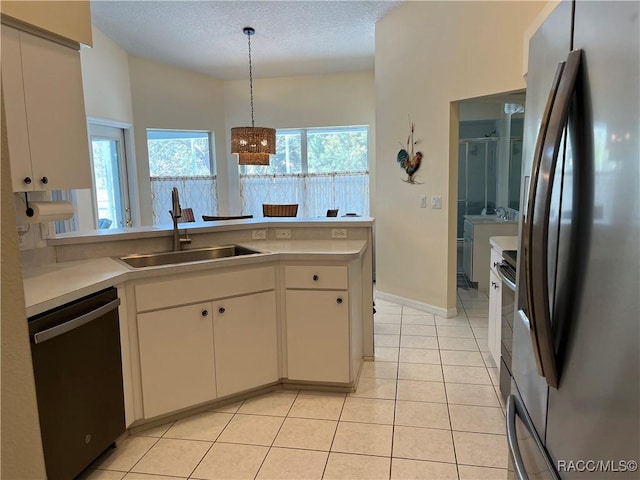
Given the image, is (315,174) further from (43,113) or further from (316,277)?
(43,113)

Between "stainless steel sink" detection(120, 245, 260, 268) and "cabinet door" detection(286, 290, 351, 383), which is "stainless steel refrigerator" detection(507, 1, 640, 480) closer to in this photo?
"cabinet door" detection(286, 290, 351, 383)

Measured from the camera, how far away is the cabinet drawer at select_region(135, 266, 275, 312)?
2.30 metres

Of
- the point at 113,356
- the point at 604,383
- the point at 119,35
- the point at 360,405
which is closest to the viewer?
the point at 604,383

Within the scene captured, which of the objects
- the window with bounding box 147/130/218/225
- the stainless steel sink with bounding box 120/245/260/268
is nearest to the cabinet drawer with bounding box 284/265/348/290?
the stainless steel sink with bounding box 120/245/260/268

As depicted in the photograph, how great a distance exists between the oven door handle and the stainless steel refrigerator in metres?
1.65

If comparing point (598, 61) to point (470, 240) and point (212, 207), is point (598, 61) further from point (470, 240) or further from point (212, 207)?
point (212, 207)

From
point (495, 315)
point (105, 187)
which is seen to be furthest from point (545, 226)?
point (105, 187)

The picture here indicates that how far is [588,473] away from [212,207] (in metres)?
6.24

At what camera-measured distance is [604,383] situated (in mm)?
708

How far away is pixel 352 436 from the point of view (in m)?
2.31

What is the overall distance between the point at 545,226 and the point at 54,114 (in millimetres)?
2296

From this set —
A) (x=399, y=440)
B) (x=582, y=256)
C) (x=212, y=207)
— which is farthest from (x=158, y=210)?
(x=582, y=256)

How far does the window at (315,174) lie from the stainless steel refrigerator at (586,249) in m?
5.35

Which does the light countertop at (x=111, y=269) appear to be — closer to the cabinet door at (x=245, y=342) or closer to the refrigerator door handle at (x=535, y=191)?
the cabinet door at (x=245, y=342)
